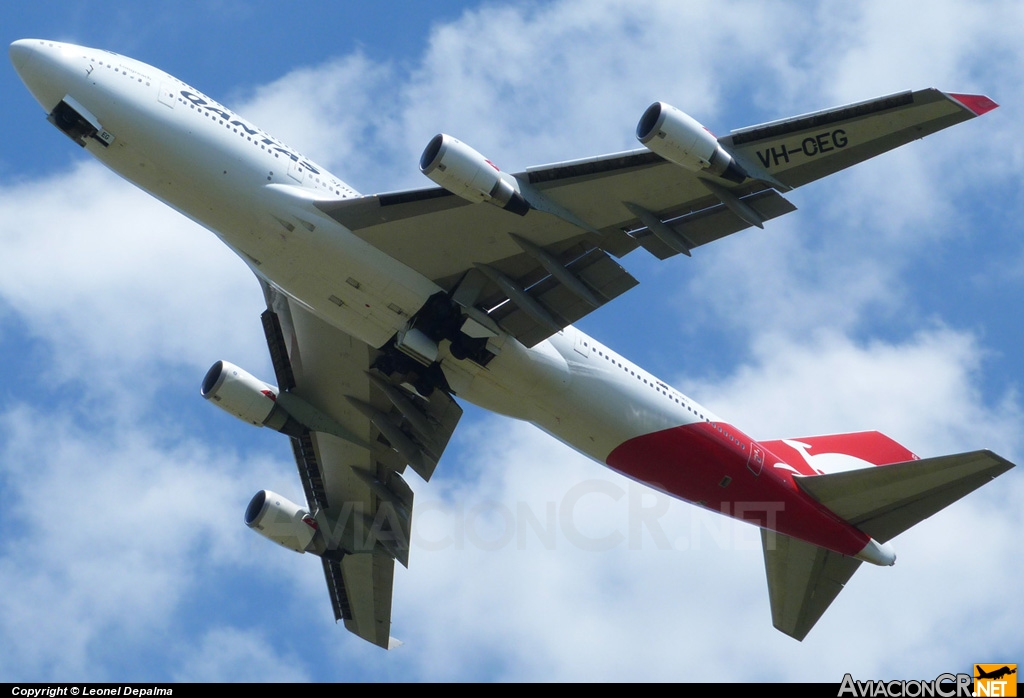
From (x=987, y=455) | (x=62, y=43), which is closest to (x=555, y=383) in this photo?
(x=987, y=455)

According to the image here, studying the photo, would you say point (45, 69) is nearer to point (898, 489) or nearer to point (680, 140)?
point (680, 140)

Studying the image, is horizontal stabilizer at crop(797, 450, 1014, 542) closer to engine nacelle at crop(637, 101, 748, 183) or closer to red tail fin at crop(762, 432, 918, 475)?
red tail fin at crop(762, 432, 918, 475)

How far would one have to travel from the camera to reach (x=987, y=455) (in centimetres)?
2923

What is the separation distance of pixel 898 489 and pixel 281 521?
1874cm

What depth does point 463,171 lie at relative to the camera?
25703 mm

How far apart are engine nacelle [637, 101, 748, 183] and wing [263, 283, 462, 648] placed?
10.1m

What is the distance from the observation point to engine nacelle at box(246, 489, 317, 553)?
36656 millimetres

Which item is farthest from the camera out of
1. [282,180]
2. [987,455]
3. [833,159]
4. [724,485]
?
[724,485]

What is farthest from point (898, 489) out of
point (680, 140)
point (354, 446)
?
point (354, 446)

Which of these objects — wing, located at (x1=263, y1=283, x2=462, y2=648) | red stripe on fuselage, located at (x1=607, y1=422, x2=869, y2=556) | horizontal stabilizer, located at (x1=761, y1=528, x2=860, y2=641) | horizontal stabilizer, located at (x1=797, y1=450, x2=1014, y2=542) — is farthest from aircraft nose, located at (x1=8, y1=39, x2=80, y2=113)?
horizontal stabilizer, located at (x1=761, y1=528, x2=860, y2=641)

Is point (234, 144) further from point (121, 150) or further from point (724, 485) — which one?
point (724, 485)

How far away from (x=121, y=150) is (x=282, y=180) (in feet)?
12.2

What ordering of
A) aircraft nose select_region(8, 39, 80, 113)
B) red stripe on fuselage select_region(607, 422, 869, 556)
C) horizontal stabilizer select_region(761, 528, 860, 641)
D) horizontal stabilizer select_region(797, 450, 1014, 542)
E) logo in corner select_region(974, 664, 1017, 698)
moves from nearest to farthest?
1. logo in corner select_region(974, 664, 1017, 698)
2. aircraft nose select_region(8, 39, 80, 113)
3. horizontal stabilizer select_region(797, 450, 1014, 542)
4. red stripe on fuselage select_region(607, 422, 869, 556)
5. horizontal stabilizer select_region(761, 528, 860, 641)

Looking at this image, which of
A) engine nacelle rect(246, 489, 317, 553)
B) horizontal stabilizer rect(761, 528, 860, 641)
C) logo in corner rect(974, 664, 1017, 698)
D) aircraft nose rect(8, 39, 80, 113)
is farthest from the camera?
engine nacelle rect(246, 489, 317, 553)
